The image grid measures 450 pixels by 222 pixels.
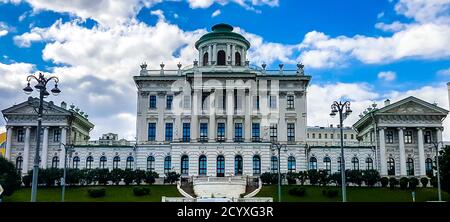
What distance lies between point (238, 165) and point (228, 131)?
4161mm

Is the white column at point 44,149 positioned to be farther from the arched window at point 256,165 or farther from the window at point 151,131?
the arched window at point 256,165

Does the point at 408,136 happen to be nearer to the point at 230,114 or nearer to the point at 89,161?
the point at 230,114

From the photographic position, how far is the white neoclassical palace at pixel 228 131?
56.8 m

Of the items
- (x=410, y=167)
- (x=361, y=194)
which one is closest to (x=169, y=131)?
(x=361, y=194)

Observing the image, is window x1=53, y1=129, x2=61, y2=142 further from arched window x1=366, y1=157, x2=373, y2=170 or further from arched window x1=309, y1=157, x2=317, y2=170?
arched window x1=366, y1=157, x2=373, y2=170

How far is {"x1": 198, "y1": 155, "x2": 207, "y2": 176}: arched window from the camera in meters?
56.3

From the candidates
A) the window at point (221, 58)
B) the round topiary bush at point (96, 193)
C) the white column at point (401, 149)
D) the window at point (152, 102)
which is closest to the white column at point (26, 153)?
the window at point (152, 102)

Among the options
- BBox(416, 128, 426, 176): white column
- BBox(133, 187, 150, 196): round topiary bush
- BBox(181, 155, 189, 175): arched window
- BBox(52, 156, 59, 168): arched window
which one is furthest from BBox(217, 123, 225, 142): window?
BBox(416, 128, 426, 176): white column

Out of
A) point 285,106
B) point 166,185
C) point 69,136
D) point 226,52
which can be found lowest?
point 166,185

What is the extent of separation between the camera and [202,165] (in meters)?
56.6
